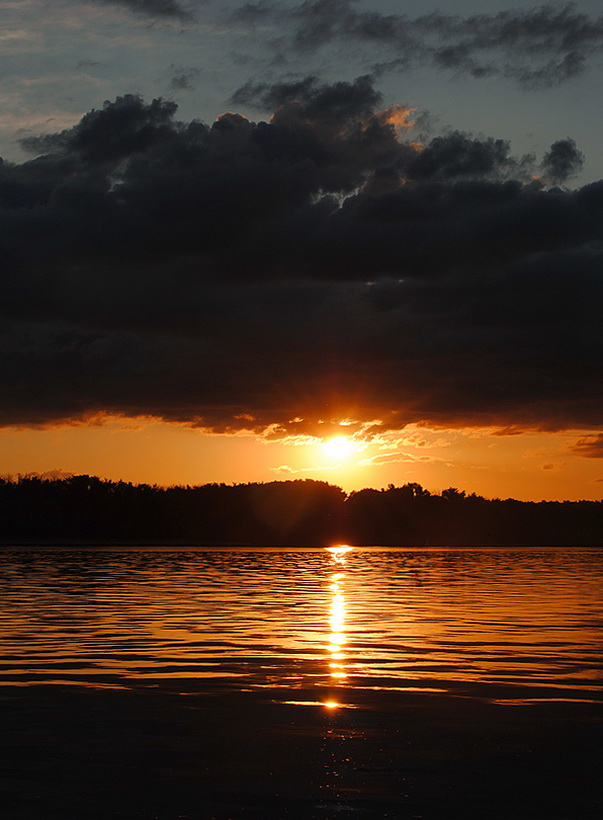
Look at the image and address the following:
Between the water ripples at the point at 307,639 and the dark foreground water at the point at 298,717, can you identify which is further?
the water ripples at the point at 307,639

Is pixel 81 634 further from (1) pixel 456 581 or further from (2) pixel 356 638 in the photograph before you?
(1) pixel 456 581

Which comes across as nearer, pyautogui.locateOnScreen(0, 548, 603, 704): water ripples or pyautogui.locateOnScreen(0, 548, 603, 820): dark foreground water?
pyautogui.locateOnScreen(0, 548, 603, 820): dark foreground water

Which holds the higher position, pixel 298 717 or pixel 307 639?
pixel 298 717

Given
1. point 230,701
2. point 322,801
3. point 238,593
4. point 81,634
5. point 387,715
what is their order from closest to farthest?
point 322,801 < point 387,715 < point 230,701 < point 81,634 < point 238,593

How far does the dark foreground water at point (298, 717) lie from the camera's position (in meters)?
12.8

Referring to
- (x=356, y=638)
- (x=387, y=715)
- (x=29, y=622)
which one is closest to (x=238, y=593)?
(x=29, y=622)

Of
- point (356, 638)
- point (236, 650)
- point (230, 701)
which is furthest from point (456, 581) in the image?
point (230, 701)

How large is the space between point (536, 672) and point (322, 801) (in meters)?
13.4

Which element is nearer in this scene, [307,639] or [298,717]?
[298,717]

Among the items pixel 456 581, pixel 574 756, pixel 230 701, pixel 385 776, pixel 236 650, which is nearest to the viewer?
pixel 385 776

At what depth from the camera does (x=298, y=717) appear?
18375mm

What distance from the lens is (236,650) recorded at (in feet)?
96.1

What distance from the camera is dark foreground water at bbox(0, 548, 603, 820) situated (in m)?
12.8

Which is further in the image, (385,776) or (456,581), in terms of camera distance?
(456,581)
